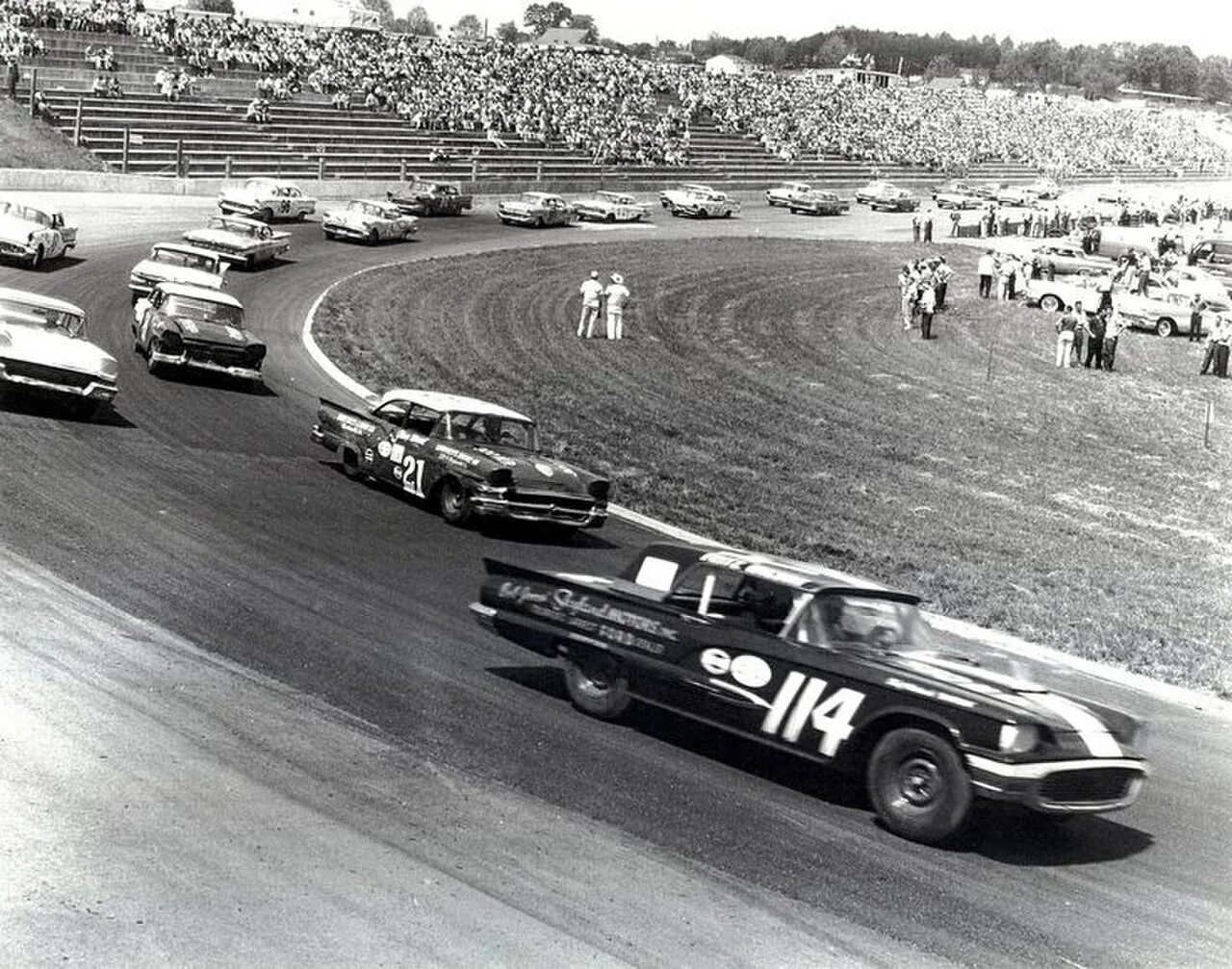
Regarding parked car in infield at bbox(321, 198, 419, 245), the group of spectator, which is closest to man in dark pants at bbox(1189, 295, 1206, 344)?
the group of spectator

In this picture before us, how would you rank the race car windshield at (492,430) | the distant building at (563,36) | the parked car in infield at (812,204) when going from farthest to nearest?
the distant building at (563,36)
the parked car in infield at (812,204)
the race car windshield at (492,430)

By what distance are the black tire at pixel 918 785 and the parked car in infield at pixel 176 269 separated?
1940cm

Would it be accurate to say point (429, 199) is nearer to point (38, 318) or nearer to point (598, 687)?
point (38, 318)

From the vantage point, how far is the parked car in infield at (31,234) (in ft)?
96.7

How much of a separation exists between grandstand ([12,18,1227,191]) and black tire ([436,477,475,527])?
1330 inches

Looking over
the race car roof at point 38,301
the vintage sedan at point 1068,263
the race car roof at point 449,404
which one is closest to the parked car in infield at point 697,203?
the vintage sedan at point 1068,263

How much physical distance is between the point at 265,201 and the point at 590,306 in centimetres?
1593

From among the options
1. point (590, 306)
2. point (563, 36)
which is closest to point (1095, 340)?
point (590, 306)

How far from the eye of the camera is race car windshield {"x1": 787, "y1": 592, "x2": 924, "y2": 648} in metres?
9.58

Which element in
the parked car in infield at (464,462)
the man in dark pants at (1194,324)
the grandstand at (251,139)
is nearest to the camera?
the parked car in infield at (464,462)

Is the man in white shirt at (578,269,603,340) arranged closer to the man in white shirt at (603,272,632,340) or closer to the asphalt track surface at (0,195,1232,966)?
the man in white shirt at (603,272,632,340)

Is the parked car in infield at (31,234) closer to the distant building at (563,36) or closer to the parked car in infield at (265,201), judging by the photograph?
the parked car in infield at (265,201)

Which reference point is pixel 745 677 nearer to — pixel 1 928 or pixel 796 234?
pixel 1 928

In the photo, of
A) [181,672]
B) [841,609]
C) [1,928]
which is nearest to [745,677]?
[841,609]
